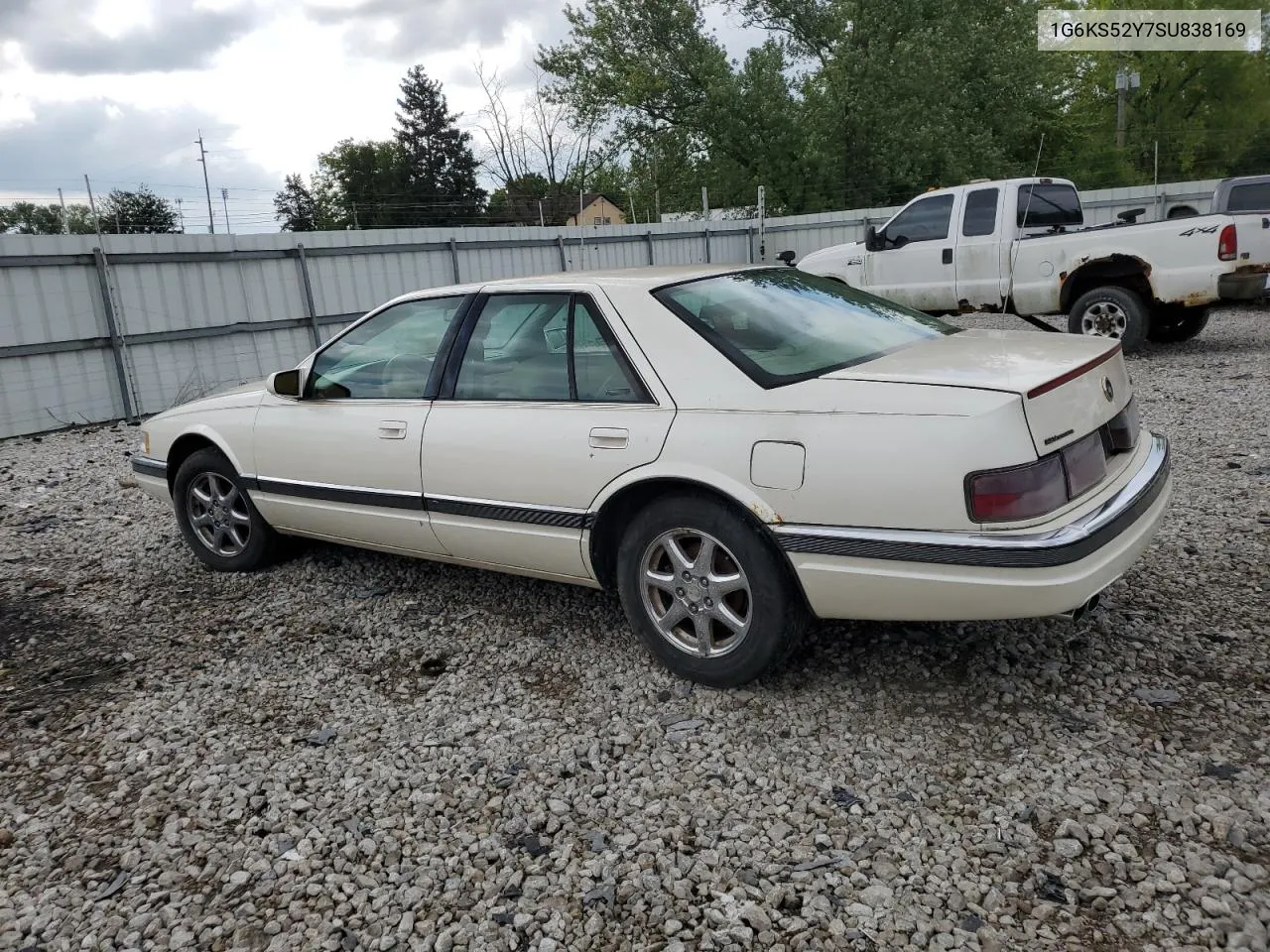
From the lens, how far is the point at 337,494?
4.29m

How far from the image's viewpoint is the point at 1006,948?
213cm

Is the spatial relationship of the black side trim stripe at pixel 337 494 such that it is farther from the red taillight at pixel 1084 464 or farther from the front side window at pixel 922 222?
the front side window at pixel 922 222

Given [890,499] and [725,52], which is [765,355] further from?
[725,52]

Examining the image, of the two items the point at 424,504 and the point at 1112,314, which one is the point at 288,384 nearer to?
the point at 424,504

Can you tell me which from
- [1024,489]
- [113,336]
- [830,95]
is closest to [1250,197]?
[1024,489]

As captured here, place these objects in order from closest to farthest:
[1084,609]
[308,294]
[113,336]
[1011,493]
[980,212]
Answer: [1011,493] → [1084,609] → [113,336] → [980,212] → [308,294]

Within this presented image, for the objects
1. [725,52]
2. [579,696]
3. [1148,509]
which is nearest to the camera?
[1148,509]

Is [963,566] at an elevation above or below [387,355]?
below

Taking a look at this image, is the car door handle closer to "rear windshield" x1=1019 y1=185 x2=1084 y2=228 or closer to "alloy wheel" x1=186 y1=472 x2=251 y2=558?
"alloy wheel" x1=186 y1=472 x2=251 y2=558

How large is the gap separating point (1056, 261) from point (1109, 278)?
56 cm

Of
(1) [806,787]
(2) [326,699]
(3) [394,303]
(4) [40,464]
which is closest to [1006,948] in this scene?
(1) [806,787]

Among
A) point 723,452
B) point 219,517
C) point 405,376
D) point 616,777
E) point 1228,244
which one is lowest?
point 616,777

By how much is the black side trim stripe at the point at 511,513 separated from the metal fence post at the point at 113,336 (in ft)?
26.2

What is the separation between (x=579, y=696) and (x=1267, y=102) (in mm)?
Result: 38509
